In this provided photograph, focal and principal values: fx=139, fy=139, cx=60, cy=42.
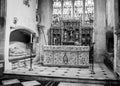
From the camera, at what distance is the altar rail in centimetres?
615

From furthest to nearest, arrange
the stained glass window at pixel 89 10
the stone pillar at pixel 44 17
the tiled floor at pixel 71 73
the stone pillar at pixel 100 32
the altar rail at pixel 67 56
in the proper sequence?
the stone pillar at pixel 44 17 → the stained glass window at pixel 89 10 → the stone pillar at pixel 100 32 → the altar rail at pixel 67 56 → the tiled floor at pixel 71 73

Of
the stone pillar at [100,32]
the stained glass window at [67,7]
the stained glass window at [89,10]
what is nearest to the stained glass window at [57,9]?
the stained glass window at [67,7]

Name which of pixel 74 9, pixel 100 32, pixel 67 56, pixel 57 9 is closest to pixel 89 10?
pixel 74 9

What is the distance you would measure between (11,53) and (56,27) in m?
3.55

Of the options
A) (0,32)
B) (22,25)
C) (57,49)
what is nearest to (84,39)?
(57,49)

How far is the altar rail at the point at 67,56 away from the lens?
6.15 metres

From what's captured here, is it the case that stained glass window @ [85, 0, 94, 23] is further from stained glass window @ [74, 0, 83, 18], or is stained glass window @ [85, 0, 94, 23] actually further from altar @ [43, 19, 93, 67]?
altar @ [43, 19, 93, 67]

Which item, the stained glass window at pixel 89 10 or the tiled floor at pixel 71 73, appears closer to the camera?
the tiled floor at pixel 71 73

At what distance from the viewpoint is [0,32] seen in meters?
5.14

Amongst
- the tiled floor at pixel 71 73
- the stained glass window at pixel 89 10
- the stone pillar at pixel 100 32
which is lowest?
the tiled floor at pixel 71 73

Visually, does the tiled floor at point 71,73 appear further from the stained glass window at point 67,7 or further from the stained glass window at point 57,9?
the stained glass window at point 67,7

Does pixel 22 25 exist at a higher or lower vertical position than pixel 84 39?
higher

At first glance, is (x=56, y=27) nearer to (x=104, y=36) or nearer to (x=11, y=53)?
(x=104, y=36)

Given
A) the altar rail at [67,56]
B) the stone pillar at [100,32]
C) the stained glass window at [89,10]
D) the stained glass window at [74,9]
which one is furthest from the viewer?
the stained glass window at [74,9]
